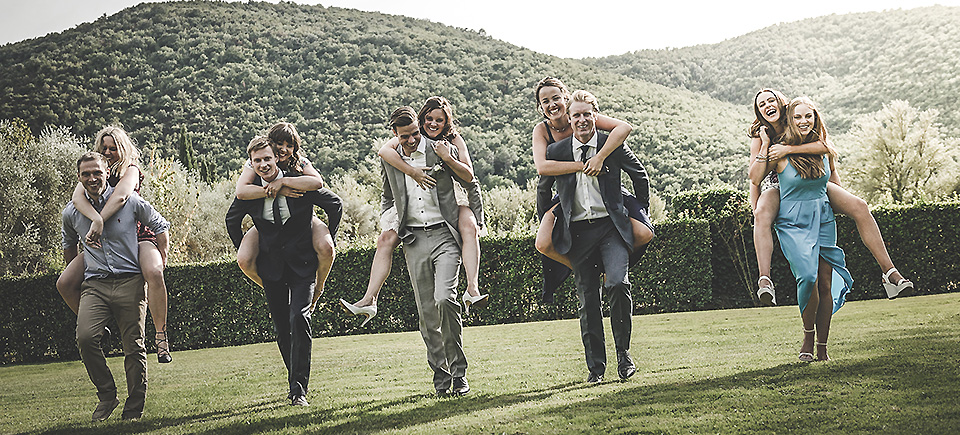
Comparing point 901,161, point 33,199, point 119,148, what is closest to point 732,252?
point 119,148

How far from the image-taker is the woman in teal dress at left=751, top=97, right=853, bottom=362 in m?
5.96

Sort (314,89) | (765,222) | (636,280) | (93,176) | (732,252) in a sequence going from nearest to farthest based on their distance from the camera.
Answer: (93,176) < (765,222) < (636,280) < (732,252) < (314,89)

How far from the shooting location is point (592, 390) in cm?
532

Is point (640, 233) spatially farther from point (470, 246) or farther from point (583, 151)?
point (470, 246)

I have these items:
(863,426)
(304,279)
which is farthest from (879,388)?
(304,279)

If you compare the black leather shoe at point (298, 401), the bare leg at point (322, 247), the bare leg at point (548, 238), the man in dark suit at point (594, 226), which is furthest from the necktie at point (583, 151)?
the black leather shoe at point (298, 401)

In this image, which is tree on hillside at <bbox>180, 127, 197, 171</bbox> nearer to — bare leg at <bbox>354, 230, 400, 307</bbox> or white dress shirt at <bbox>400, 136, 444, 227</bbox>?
bare leg at <bbox>354, 230, 400, 307</bbox>

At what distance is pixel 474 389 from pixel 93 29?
63312 millimetres

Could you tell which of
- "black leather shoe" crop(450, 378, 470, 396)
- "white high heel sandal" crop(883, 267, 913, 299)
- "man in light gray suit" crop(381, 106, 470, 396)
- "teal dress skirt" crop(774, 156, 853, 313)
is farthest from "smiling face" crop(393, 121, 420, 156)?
"white high heel sandal" crop(883, 267, 913, 299)

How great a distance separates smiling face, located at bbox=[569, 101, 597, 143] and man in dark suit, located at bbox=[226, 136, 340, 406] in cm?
200

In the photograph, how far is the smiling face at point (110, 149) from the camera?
231 inches

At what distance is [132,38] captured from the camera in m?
58.6

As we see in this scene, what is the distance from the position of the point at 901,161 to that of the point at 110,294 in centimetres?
4417

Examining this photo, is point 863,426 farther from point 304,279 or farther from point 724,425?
point 304,279
